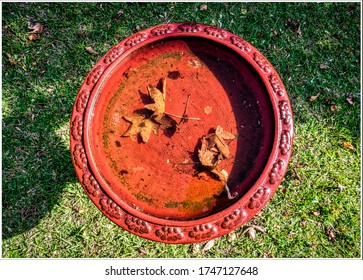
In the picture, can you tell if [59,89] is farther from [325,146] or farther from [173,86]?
[325,146]

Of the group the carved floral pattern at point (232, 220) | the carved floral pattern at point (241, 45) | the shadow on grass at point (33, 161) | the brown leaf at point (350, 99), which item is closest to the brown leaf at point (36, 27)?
the shadow on grass at point (33, 161)

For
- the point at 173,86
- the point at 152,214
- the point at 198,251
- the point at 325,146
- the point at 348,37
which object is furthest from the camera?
the point at 348,37

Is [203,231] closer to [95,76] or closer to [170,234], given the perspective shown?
[170,234]

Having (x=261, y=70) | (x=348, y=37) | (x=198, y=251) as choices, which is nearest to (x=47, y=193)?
(x=198, y=251)

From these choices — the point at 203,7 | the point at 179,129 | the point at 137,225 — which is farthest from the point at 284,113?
the point at 203,7

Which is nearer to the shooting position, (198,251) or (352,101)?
(198,251)

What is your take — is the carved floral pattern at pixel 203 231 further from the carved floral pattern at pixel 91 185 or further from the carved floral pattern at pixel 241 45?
the carved floral pattern at pixel 241 45
